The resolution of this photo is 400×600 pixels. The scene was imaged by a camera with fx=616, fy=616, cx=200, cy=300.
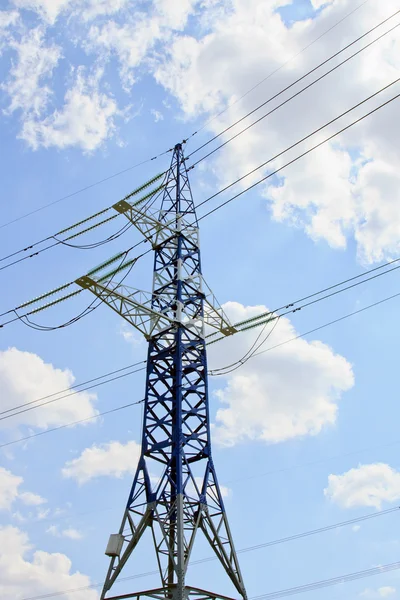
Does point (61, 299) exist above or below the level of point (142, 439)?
above

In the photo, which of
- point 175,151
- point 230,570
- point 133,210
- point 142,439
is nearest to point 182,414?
point 142,439

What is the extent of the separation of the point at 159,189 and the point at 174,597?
21425 mm

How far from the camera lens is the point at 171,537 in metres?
25.2

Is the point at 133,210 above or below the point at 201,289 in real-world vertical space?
above

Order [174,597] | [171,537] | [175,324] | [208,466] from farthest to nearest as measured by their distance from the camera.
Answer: [175,324] → [208,466] → [171,537] → [174,597]

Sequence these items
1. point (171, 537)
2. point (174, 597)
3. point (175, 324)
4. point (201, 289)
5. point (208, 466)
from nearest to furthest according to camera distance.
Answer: point (174, 597) < point (171, 537) < point (208, 466) < point (175, 324) < point (201, 289)

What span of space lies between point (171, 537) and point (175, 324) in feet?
32.2

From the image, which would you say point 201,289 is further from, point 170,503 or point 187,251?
point 170,503

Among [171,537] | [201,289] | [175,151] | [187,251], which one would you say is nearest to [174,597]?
[171,537]

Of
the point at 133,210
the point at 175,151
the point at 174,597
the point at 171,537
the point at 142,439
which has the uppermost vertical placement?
the point at 175,151

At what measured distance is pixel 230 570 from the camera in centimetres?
2531

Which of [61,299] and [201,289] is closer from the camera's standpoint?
[61,299]

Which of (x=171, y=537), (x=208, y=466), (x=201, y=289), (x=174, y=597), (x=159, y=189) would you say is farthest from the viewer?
(x=159, y=189)

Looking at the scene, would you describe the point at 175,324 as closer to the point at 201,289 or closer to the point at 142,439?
the point at 201,289
